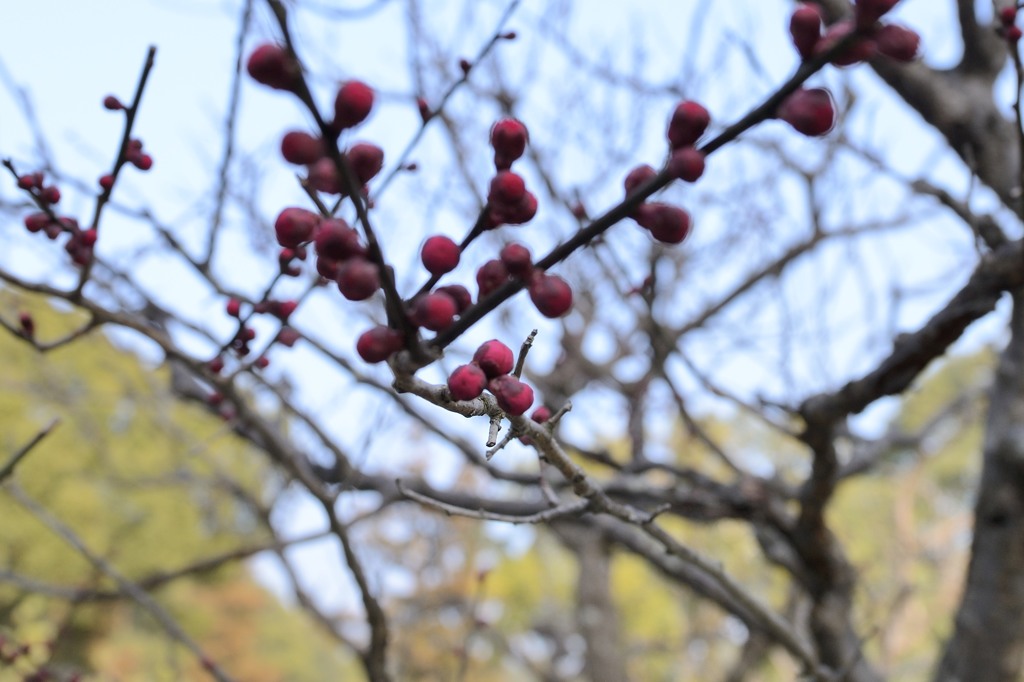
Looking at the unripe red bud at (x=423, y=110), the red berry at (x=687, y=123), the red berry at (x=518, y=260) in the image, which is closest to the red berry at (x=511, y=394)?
the red berry at (x=518, y=260)

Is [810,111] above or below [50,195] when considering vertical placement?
below

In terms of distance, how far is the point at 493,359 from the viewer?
63cm

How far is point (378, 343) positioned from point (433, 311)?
0.04 m

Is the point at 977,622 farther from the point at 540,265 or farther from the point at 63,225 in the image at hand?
the point at 63,225

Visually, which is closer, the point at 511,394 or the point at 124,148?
the point at 511,394

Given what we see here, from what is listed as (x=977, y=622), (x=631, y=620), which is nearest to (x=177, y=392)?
(x=977, y=622)

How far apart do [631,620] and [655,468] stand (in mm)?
8231

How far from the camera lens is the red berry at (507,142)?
0.57 meters

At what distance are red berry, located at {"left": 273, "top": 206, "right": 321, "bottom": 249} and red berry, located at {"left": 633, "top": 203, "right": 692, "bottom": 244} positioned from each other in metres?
0.22

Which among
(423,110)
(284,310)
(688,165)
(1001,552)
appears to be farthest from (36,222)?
(1001,552)

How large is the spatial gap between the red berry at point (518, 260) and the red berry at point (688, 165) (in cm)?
11

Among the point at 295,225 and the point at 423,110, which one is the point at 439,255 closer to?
the point at 295,225

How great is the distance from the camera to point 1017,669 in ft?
6.91

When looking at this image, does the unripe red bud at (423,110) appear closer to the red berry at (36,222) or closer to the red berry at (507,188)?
the red berry at (507,188)
